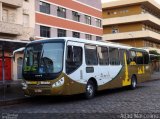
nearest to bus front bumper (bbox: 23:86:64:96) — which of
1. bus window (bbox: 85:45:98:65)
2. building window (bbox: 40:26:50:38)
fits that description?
bus window (bbox: 85:45:98:65)

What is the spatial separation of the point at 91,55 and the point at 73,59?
1931 millimetres

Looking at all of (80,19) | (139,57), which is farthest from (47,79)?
(80,19)

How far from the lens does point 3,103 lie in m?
15.3

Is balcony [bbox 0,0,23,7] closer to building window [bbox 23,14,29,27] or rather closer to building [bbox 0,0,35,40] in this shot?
building [bbox 0,0,35,40]

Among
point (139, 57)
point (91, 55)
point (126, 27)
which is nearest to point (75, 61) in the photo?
point (91, 55)

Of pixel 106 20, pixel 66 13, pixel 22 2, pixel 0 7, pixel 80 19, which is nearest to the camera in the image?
pixel 0 7

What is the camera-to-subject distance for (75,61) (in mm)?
16031

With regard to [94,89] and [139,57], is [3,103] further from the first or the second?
[139,57]

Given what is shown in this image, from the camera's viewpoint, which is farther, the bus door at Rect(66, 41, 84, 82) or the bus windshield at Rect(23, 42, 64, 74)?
the bus door at Rect(66, 41, 84, 82)

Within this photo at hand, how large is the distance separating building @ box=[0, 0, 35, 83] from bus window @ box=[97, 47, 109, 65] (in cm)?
1446

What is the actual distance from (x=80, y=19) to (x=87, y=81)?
3235cm

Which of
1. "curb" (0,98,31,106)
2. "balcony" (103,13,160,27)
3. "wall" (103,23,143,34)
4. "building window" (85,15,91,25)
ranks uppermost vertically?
"balcony" (103,13,160,27)

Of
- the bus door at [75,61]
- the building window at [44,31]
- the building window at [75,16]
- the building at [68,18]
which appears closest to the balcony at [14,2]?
the building at [68,18]

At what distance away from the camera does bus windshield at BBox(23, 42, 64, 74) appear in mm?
→ 15281
